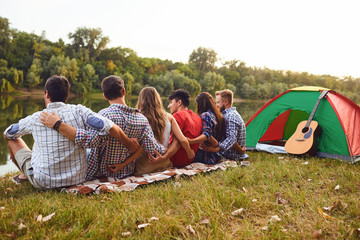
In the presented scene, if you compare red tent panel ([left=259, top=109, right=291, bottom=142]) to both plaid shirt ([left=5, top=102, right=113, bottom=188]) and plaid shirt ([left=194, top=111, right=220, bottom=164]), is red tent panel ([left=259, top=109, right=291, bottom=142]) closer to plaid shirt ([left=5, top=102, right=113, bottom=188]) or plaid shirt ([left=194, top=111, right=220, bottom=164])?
plaid shirt ([left=194, top=111, right=220, bottom=164])

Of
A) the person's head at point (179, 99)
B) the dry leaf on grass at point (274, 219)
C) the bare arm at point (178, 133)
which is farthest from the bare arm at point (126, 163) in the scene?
the dry leaf on grass at point (274, 219)

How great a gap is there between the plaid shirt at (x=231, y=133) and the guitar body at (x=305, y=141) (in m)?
1.10

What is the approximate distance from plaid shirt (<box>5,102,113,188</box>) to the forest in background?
115ft

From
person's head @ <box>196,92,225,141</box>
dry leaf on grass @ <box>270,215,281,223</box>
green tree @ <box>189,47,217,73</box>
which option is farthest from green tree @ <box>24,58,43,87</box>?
green tree @ <box>189,47,217,73</box>

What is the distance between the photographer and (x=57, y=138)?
2611 millimetres

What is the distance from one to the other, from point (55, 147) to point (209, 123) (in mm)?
2116

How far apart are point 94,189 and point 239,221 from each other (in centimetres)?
145

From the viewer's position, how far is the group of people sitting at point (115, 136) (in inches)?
103

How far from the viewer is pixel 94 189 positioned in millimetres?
2740

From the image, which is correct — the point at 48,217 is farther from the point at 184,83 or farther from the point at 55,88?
the point at 184,83

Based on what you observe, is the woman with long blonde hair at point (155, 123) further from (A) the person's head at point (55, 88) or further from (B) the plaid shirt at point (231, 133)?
(A) the person's head at point (55, 88)

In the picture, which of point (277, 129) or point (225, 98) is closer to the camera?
point (225, 98)

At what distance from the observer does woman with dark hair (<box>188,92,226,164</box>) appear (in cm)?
397

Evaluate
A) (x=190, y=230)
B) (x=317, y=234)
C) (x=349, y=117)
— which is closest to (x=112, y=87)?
(x=190, y=230)
